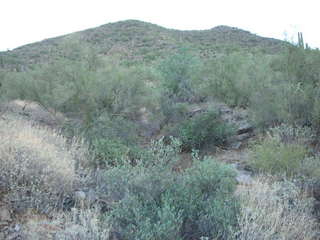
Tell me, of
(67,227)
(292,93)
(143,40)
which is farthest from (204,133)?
(143,40)

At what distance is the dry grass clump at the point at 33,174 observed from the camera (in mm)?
4453

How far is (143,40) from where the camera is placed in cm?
4041

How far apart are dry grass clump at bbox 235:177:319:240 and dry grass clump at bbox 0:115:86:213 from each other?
2248 mm

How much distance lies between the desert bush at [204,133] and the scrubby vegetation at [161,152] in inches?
1.0

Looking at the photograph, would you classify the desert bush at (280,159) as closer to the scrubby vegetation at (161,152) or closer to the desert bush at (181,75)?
the scrubby vegetation at (161,152)

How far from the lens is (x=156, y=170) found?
500cm

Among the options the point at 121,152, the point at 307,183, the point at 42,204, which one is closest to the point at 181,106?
the point at 121,152

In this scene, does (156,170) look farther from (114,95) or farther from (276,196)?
(114,95)

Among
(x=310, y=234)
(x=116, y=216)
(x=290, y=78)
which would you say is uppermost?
(x=290, y=78)

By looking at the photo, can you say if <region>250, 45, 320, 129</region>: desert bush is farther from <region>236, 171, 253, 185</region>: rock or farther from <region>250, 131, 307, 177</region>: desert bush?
<region>236, 171, 253, 185</region>: rock

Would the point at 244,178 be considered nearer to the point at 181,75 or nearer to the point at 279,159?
the point at 279,159

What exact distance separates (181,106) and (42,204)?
7.33 m

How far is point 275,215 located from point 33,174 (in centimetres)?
306

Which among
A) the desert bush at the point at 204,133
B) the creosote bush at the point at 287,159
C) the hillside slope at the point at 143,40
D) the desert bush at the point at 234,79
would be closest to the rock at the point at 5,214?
the creosote bush at the point at 287,159
